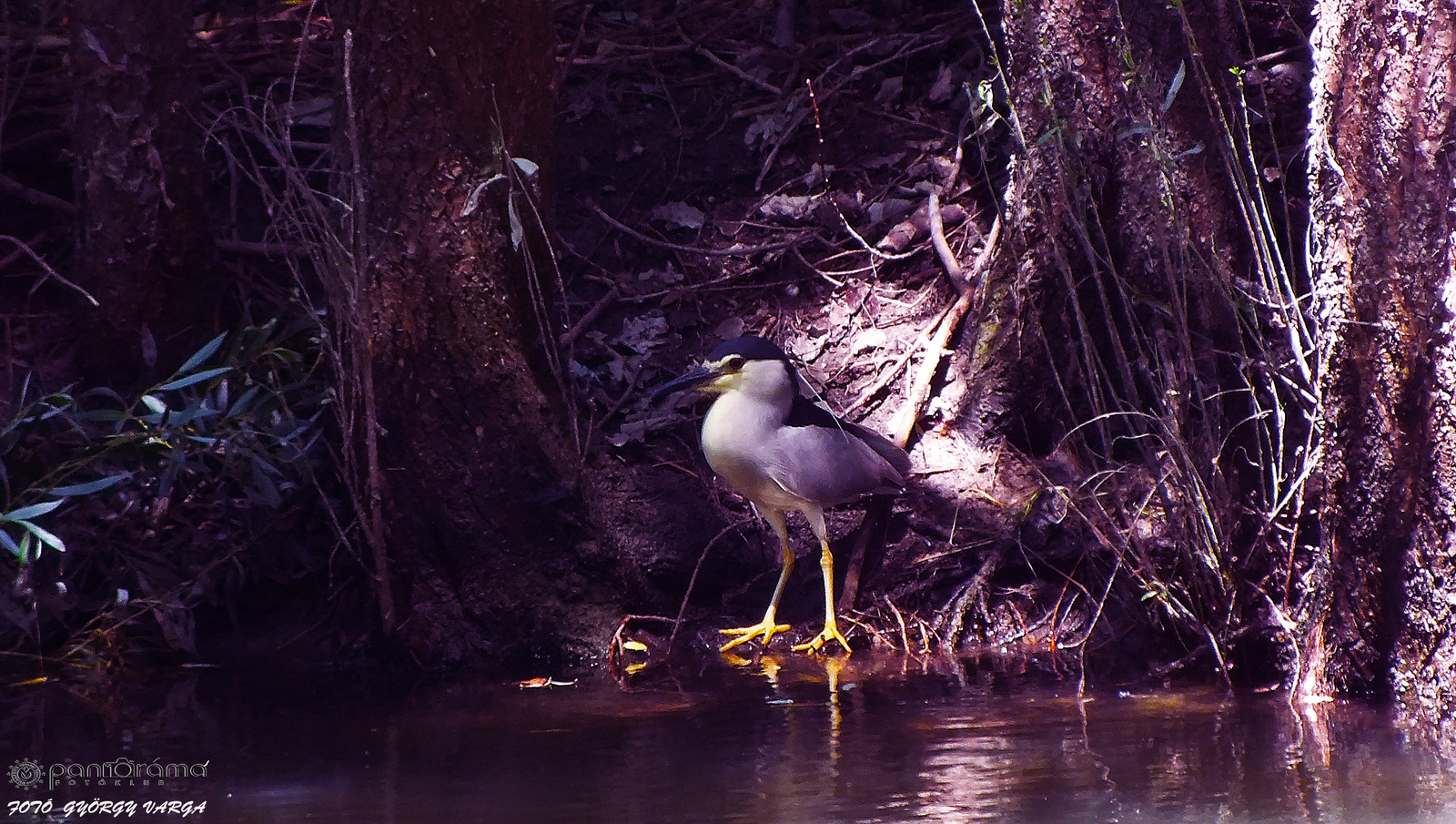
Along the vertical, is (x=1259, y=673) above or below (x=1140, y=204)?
below

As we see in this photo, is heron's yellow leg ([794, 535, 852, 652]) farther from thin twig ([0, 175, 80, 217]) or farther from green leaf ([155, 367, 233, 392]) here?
thin twig ([0, 175, 80, 217])

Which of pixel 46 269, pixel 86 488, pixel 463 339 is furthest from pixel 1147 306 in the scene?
pixel 46 269

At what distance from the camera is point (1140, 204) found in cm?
481

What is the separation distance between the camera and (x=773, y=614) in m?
5.20

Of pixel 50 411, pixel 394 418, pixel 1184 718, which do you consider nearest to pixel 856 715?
pixel 1184 718

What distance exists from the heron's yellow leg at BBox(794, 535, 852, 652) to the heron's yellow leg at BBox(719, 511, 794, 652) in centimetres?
13

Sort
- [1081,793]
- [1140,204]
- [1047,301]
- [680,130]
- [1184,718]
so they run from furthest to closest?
1. [680,130]
2. [1047,301]
3. [1140,204]
4. [1184,718]
5. [1081,793]

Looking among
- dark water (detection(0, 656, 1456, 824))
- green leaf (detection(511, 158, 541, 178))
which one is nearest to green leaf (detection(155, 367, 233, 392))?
dark water (detection(0, 656, 1456, 824))

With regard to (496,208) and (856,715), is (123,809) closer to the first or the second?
(856,715)

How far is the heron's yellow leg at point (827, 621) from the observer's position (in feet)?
16.8

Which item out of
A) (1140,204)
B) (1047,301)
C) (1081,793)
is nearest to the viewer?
(1081,793)

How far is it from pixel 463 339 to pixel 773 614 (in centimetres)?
160

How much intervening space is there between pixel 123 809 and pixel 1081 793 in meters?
2.40

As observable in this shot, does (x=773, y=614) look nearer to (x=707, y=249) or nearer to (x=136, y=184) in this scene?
(x=707, y=249)
